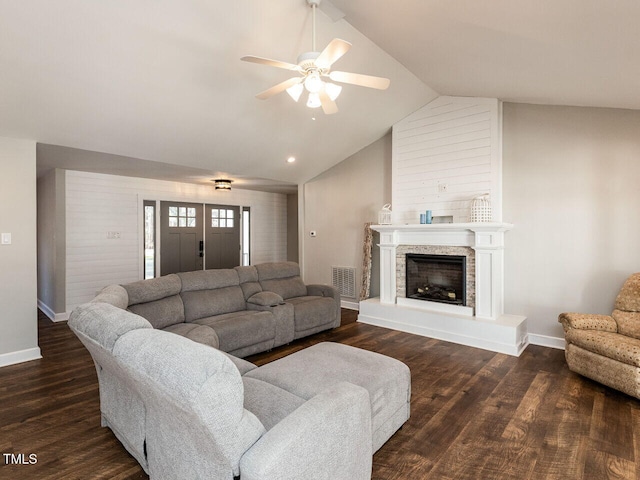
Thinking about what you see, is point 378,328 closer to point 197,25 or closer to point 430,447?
point 430,447

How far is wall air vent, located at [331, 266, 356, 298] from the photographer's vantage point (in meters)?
6.22

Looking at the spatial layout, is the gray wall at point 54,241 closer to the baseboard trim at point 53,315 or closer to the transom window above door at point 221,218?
the baseboard trim at point 53,315

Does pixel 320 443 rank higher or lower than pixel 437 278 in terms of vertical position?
lower

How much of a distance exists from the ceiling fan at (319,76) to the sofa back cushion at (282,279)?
2481mm

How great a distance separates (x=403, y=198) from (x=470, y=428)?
3521 mm

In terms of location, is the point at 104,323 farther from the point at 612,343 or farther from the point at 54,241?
the point at 54,241

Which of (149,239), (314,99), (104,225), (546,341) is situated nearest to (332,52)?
(314,99)

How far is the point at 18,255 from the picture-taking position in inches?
146

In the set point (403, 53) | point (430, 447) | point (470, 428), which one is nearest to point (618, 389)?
point (470, 428)

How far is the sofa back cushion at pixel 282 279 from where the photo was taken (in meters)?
4.73

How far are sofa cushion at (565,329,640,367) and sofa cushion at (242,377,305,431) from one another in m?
2.84

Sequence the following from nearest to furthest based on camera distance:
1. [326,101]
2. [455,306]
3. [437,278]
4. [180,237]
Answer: [326,101], [455,306], [437,278], [180,237]

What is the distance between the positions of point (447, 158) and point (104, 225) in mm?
5489

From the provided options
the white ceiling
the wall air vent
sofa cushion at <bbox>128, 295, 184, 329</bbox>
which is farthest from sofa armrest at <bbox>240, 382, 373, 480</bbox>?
the wall air vent
